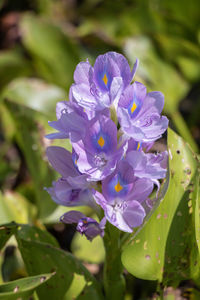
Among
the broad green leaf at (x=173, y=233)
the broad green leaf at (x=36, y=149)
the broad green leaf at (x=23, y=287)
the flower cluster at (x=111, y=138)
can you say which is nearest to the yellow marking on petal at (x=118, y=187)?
the flower cluster at (x=111, y=138)

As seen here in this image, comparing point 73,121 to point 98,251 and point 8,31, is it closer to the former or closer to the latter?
point 98,251

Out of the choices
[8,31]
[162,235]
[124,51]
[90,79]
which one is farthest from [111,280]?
[8,31]

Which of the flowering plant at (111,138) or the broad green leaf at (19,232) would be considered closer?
the flowering plant at (111,138)

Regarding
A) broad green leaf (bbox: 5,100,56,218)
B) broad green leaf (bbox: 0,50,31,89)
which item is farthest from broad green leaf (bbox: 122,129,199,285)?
broad green leaf (bbox: 0,50,31,89)

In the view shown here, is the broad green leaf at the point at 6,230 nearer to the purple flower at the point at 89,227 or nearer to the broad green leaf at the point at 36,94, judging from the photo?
the purple flower at the point at 89,227

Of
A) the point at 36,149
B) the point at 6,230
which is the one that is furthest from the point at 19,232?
the point at 36,149

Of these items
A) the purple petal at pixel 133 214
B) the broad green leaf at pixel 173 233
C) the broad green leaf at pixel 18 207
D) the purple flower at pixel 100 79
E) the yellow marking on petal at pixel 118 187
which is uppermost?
the purple flower at pixel 100 79
